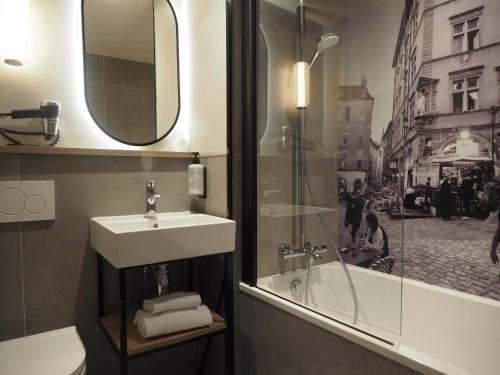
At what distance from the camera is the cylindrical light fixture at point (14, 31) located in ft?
4.29

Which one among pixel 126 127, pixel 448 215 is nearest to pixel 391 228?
pixel 448 215

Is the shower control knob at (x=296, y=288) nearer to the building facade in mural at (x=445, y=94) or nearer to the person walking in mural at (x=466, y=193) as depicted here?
the building facade in mural at (x=445, y=94)

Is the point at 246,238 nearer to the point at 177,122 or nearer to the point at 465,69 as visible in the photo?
the point at 177,122

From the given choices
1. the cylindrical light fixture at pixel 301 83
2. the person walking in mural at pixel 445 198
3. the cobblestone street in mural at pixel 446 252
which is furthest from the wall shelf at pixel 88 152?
the person walking in mural at pixel 445 198

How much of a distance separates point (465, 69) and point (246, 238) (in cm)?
164

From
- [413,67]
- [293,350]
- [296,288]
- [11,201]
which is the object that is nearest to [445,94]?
[413,67]

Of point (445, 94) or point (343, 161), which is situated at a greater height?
point (445, 94)

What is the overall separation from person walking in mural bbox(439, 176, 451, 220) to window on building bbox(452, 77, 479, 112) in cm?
44

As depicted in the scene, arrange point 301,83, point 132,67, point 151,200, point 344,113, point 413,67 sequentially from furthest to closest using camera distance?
point 413,67 → point 344,113 → point 301,83 → point 132,67 → point 151,200

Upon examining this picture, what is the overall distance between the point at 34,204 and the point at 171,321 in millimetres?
761

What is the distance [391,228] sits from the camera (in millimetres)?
1884

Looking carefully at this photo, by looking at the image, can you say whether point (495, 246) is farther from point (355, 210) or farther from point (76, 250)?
point (76, 250)

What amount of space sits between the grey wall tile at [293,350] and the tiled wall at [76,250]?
0.24 meters

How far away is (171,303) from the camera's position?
136 cm
